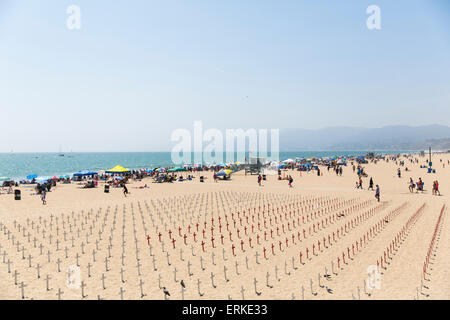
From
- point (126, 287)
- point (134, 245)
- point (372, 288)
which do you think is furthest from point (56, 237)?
point (372, 288)

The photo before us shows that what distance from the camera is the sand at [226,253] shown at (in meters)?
9.28

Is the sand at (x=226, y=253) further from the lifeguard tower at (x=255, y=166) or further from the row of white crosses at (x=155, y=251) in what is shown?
the lifeguard tower at (x=255, y=166)

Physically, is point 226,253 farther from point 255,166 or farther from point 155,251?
point 255,166

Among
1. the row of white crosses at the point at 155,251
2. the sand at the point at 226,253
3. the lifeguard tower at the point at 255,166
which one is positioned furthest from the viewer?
the lifeguard tower at the point at 255,166

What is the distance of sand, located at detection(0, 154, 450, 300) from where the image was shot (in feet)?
30.5

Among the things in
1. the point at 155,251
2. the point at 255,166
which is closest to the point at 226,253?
the point at 155,251

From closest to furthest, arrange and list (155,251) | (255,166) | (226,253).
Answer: (226,253) → (155,251) → (255,166)

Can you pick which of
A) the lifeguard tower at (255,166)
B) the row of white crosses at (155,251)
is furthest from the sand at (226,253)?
the lifeguard tower at (255,166)

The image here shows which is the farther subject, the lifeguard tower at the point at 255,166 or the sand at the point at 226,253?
the lifeguard tower at the point at 255,166

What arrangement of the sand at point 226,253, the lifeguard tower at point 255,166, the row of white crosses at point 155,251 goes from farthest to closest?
the lifeguard tower at point 255,166 → the row of white crosses at point 155,251 → the sand at point 226,253

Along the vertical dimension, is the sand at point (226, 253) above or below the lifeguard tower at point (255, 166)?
below

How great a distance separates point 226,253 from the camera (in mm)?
12992

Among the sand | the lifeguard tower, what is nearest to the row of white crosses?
the sand
